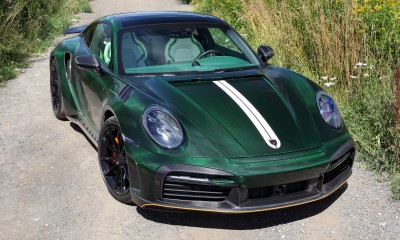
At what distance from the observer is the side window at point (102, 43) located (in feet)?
19.0

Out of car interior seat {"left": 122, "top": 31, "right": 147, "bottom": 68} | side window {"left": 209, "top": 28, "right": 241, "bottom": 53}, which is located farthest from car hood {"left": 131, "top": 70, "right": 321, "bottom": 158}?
side window {"left": 209, "top": 28, "right": 241, "bottom": 53}

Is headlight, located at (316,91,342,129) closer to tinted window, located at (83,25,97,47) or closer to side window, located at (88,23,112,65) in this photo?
side window, located at (88,23,112,65)

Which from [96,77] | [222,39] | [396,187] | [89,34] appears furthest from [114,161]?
[396,187]

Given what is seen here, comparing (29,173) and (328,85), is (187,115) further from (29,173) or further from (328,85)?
(328,85)

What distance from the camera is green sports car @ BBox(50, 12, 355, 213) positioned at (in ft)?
14.0

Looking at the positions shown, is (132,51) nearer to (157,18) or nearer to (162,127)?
(157,18)

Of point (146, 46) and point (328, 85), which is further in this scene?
point (328, 85)

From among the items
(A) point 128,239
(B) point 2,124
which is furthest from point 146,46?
(B) point 2,124

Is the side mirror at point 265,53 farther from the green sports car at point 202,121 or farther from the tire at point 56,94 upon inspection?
the tire at point 56,94

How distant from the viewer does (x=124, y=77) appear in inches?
204

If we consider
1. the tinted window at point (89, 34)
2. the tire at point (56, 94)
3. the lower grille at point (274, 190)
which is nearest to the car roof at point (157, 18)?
the tinted window at point (89, 34)

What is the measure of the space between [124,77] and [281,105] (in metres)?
1.29

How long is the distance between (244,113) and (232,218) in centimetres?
78

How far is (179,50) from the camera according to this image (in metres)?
5.60
